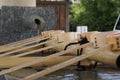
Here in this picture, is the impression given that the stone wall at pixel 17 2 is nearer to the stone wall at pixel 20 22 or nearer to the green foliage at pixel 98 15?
the stone wall at pixel 20 22

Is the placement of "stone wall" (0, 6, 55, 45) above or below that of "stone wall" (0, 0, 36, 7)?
below

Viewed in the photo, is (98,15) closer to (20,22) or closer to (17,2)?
(17,2)

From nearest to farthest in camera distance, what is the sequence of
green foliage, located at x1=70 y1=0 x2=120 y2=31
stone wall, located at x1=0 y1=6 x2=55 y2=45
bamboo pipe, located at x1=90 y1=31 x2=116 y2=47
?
1. bamboo pipe, located at x1=90 y1=31 x2=116 y2=47
2. stone wall, located at x1=0 y1=6 x2=55 y2=45
3. green foliage, located at x1=70 y1=0 x2=120 y2=31

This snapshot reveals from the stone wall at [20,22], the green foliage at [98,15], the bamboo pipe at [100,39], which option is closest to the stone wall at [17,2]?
the stone wall at [20,22]

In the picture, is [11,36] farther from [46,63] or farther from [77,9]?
[77,9]

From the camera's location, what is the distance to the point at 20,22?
8203 mm

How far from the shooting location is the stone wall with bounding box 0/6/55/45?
7.96m

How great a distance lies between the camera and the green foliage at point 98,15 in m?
37.8

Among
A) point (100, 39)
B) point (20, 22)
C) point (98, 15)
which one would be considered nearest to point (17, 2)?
point (20, 22)

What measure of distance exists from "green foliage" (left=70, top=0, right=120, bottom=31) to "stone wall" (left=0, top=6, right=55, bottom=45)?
27.9 metres

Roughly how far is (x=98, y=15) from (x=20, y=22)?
31616mm

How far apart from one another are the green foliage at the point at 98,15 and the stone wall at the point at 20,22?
27869mm

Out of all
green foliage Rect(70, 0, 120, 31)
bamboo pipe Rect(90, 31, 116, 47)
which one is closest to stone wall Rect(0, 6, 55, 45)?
bamboo pipe Rect(90, 31, 116, 47)

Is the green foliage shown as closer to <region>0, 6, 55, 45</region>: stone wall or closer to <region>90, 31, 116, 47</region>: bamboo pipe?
<region>0, 6, 55, 45</region>: stone wall
